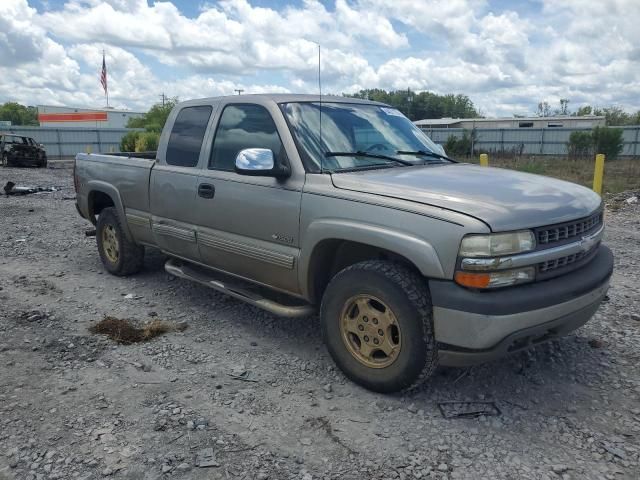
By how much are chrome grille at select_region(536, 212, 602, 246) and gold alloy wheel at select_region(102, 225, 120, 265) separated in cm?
443

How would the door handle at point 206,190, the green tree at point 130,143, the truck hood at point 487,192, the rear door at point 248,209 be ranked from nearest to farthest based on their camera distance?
the truck hood at point 487,192 → the rear door at point 248,209 → the door handle at point 206,190 → the green tree at point 130,143

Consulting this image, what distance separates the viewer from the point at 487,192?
3.17 metres

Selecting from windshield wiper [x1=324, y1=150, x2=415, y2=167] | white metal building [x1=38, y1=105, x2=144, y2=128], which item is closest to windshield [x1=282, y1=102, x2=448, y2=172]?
windshield wiper [x1=324, y1=150, x2=415, y2=167]

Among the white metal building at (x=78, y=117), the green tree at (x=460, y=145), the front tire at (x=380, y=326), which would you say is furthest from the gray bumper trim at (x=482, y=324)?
the white metal building at (x=78, y=117)

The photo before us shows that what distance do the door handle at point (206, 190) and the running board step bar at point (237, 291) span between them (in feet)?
2.37

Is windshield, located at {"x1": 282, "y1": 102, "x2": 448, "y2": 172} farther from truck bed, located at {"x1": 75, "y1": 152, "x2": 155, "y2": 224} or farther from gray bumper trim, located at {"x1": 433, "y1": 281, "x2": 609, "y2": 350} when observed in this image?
truck bed, located at {"x1": 75, "y1": 152, "x2": 155, "y2": 224}

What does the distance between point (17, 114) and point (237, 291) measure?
12902 cm

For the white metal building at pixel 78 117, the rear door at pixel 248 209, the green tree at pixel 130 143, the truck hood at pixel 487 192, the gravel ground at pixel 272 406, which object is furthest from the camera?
the white metal building at pixel 78 117

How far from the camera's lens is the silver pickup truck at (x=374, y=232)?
2.88m

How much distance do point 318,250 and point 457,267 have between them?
103 centimetres

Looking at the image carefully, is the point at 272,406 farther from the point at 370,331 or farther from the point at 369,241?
the point at 369,241

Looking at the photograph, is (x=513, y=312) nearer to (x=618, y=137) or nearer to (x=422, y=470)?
(x=422, y=470)

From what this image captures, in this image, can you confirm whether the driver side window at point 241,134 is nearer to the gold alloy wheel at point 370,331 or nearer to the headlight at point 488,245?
the gold alloy wheel at point 370,331

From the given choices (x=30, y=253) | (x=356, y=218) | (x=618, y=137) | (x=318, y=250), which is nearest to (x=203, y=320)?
(x=318, y=250)
